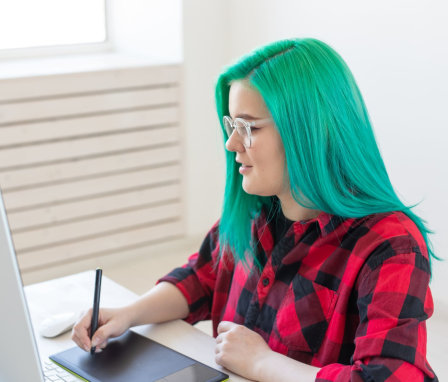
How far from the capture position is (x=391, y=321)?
1115 millimetres

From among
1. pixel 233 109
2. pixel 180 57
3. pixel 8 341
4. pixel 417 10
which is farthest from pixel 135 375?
pixel 180 57

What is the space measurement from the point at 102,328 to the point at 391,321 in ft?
1.88

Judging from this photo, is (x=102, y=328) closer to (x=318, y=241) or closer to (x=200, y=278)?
(x=200, y=278)

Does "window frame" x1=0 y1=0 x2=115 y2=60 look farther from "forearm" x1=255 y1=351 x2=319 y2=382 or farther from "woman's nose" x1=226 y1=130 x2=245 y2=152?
"forearm" x1=255 y1=351 x2=319 y2=382

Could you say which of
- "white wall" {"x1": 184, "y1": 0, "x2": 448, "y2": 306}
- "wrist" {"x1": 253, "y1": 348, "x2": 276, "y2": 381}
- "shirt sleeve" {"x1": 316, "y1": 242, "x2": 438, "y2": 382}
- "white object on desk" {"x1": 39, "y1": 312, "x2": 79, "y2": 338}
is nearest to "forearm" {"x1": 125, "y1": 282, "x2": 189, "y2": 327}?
"white object on desk" {"x1": 39, "y1": 312, "x2": 79, "y2": 338}

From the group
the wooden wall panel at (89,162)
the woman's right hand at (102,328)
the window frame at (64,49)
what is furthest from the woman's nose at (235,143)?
the window frame at (64,49)

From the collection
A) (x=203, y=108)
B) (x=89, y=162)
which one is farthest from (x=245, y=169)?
(x=203, y=108)

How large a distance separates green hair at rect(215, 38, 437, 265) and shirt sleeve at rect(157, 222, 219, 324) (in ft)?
1.19

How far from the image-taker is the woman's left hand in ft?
4.05

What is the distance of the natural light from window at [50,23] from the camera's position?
3662mm

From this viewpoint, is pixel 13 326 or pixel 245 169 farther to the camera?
pixel 245 169

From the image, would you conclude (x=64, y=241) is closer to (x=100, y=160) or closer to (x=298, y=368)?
(x=100, y=160)

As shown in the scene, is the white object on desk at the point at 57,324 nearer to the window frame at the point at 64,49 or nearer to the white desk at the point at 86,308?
the white desk at the point at 86,308

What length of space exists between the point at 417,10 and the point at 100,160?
169cm
